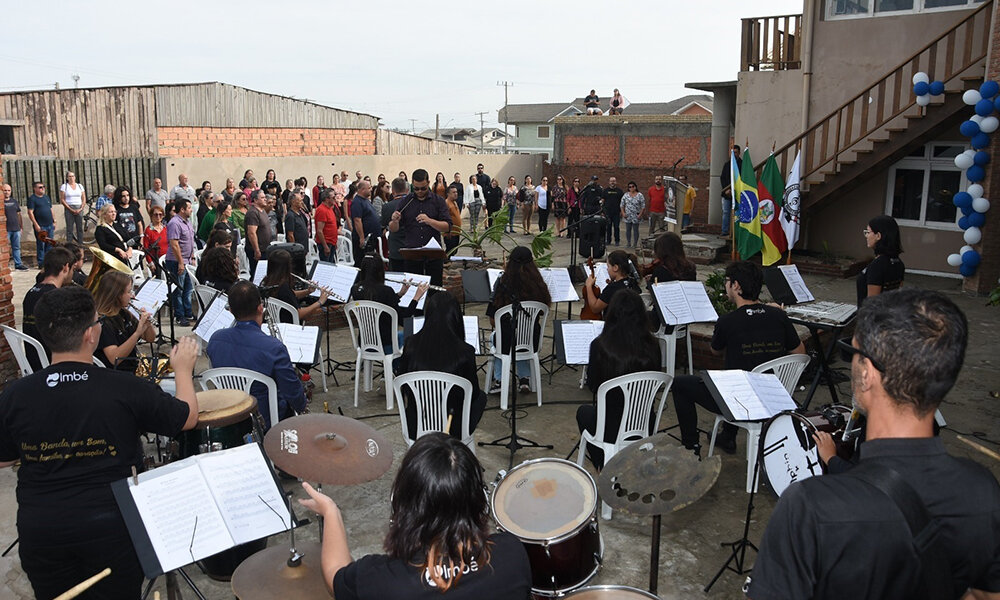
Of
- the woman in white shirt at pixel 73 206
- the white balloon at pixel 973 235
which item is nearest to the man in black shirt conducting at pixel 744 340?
the white balloon at pixel 973 235

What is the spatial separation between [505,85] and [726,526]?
7137cm

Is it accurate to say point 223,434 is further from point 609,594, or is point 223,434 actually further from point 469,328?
point 469,328

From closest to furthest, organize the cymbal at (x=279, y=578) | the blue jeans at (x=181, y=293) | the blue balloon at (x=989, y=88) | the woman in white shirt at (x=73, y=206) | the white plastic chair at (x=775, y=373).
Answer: the cymbal at (x=279, y=578)
the white plastic chair at (x=775, y=373)
the blue jeans at (x=181, y=293)
the blue balloon at (x=989, y=88)
the woman in white shirt at (x=73, y=206)

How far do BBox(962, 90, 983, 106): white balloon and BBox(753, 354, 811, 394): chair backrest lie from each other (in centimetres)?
782

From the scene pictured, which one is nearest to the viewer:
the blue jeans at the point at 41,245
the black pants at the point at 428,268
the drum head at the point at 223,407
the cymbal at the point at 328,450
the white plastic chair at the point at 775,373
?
the cymbal at the point at 328,450

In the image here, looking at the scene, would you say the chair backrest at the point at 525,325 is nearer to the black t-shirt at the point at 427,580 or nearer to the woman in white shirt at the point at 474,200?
the black t-shirt at the point at 427,580

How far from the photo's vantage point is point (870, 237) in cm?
723

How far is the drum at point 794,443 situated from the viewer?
13.5 ft

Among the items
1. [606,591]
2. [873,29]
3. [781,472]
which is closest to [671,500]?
[606,591]

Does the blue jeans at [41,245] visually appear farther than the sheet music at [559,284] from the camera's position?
Yes

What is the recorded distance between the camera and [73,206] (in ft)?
48.6

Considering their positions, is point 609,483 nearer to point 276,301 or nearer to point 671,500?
point 671,500

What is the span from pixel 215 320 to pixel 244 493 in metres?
3.31

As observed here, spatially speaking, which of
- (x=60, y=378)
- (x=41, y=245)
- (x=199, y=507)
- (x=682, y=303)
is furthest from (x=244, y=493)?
(x=41, y=245)
